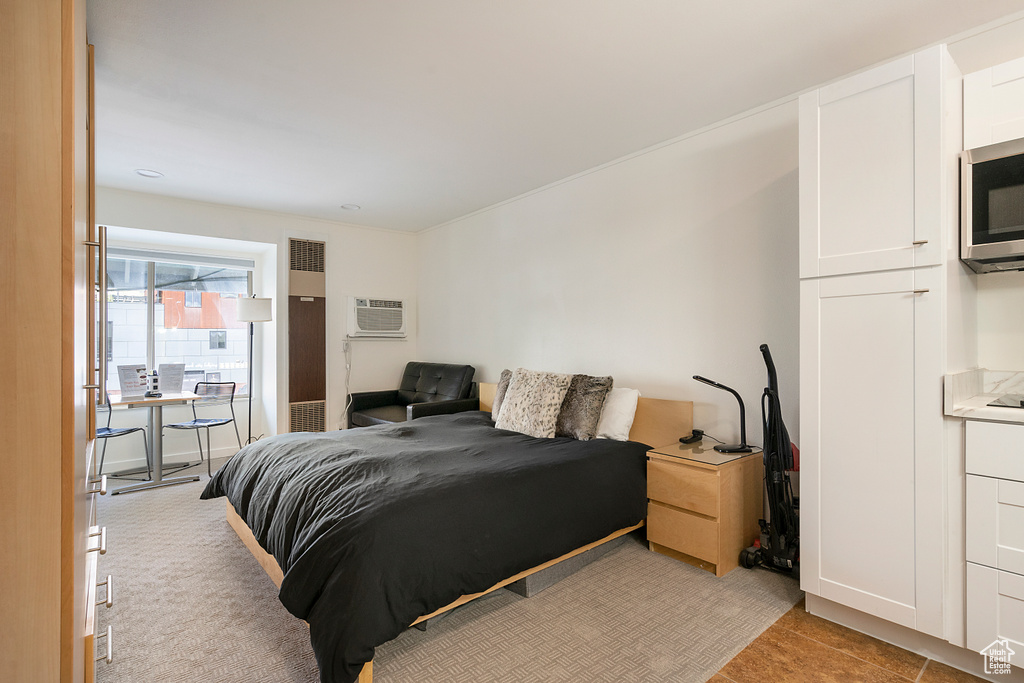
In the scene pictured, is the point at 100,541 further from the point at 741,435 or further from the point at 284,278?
the point at 284,278

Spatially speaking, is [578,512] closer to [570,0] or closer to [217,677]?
[217,677]

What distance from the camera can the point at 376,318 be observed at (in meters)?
5.79

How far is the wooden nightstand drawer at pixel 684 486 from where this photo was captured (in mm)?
2568

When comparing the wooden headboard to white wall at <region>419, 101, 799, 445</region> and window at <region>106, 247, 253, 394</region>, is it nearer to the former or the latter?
white wall at <region>419, 101, 799, 445</region>

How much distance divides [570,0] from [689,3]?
0.49 metres

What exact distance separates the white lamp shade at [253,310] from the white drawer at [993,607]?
5.39 meters

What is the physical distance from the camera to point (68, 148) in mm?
839

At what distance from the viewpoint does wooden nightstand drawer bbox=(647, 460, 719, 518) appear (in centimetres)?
257

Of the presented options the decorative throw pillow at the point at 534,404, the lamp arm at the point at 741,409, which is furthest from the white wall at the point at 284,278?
the lamp arm at the point at 741,409

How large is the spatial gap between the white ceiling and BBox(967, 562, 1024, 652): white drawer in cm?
225

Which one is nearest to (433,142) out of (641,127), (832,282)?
(641,127)

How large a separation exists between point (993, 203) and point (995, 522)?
3.84 feet

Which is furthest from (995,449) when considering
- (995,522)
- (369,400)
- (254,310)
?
(254,310)

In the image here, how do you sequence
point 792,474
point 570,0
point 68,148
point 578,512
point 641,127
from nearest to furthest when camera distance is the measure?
point 68,148 < point 570,0 < point 578,512 < point 792,474 < point 641,127
